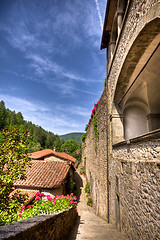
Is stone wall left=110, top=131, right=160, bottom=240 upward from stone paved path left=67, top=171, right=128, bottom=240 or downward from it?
upward

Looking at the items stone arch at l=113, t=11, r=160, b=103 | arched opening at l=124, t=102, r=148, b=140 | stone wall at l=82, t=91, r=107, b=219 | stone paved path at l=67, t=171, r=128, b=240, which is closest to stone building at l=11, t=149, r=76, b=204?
stone paved path at l=67, t=171, r=128, b=240

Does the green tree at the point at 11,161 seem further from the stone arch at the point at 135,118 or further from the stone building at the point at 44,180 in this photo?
the stone arch at the point at 135,118

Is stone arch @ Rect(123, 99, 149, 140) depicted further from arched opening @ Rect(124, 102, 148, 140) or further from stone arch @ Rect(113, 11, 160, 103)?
stone arch @ Rect(113, 11, 160, 103)

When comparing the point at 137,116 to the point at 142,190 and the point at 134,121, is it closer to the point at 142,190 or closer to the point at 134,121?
the point at 134,121

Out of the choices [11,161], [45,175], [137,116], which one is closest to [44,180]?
[45,175]

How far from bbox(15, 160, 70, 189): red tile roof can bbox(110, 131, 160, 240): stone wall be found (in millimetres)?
5178

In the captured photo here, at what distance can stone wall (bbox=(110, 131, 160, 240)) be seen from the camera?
2520mm

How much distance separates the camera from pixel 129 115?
7180 millimetres

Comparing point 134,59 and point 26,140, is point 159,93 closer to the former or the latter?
point 134,59

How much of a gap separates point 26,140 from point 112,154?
3.93 m

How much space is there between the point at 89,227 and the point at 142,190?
4080mm

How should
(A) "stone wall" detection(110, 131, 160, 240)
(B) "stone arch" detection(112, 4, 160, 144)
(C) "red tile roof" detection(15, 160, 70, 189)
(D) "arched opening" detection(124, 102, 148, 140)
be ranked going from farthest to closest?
(C) "red tile roof" detection(15, 160, 70, 189) → (D) "arched opening" detection(124, 102, 148, 140) → (B) "stone arch" detection(112, 4, 160, 144) → (A) "stone wall" detection(110, 131, 160, 240)

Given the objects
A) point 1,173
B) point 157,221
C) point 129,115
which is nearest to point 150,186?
point 157,221

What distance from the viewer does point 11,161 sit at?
358 cm
